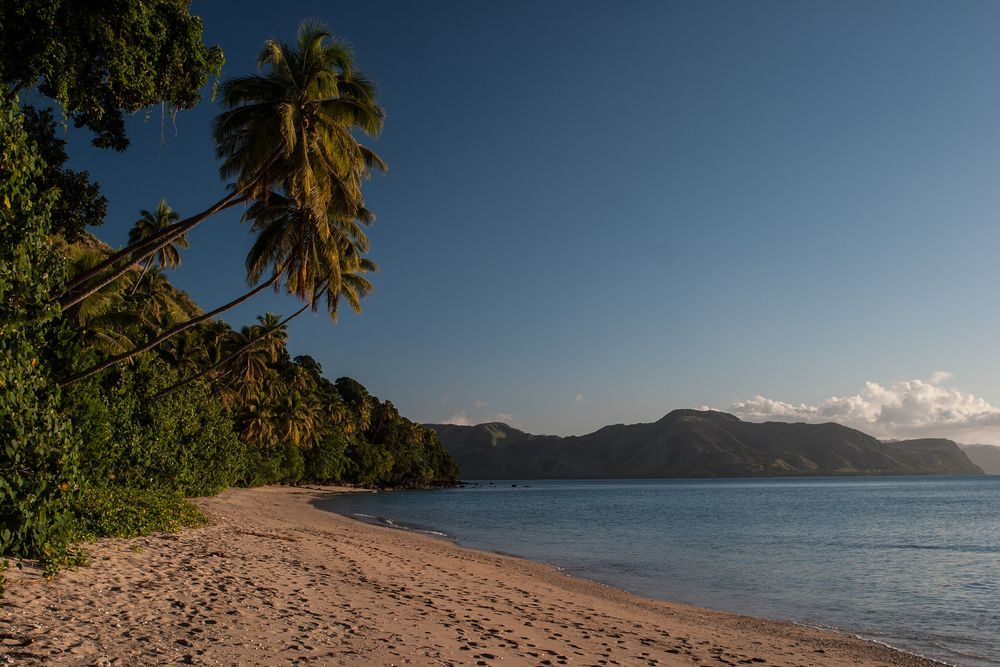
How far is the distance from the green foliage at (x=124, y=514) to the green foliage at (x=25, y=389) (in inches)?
75.9

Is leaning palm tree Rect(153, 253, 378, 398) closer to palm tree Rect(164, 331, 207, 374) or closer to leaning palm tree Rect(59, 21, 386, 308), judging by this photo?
leaning palm tree Rect(59, 21, 386, 308)

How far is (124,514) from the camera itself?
13781 millimetres

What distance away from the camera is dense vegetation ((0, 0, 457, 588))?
8094 millimetres

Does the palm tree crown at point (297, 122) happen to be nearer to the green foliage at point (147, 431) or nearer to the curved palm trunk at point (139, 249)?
the curved palm trunk at point (139, 249)

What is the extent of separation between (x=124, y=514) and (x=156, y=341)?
158 inches

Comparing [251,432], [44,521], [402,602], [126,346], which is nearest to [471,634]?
[402,602]

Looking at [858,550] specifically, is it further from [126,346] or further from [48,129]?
[48,129]

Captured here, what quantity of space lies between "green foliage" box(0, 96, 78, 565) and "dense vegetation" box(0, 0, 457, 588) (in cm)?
2

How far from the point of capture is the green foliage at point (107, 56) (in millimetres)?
11234

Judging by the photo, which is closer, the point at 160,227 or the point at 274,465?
the point at 160,227

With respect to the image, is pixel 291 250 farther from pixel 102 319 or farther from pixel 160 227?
pixel 160 227

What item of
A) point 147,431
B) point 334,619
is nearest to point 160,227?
point 147,431

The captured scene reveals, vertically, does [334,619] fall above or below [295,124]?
below

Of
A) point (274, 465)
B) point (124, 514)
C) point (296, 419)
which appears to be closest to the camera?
point (124, 514)
